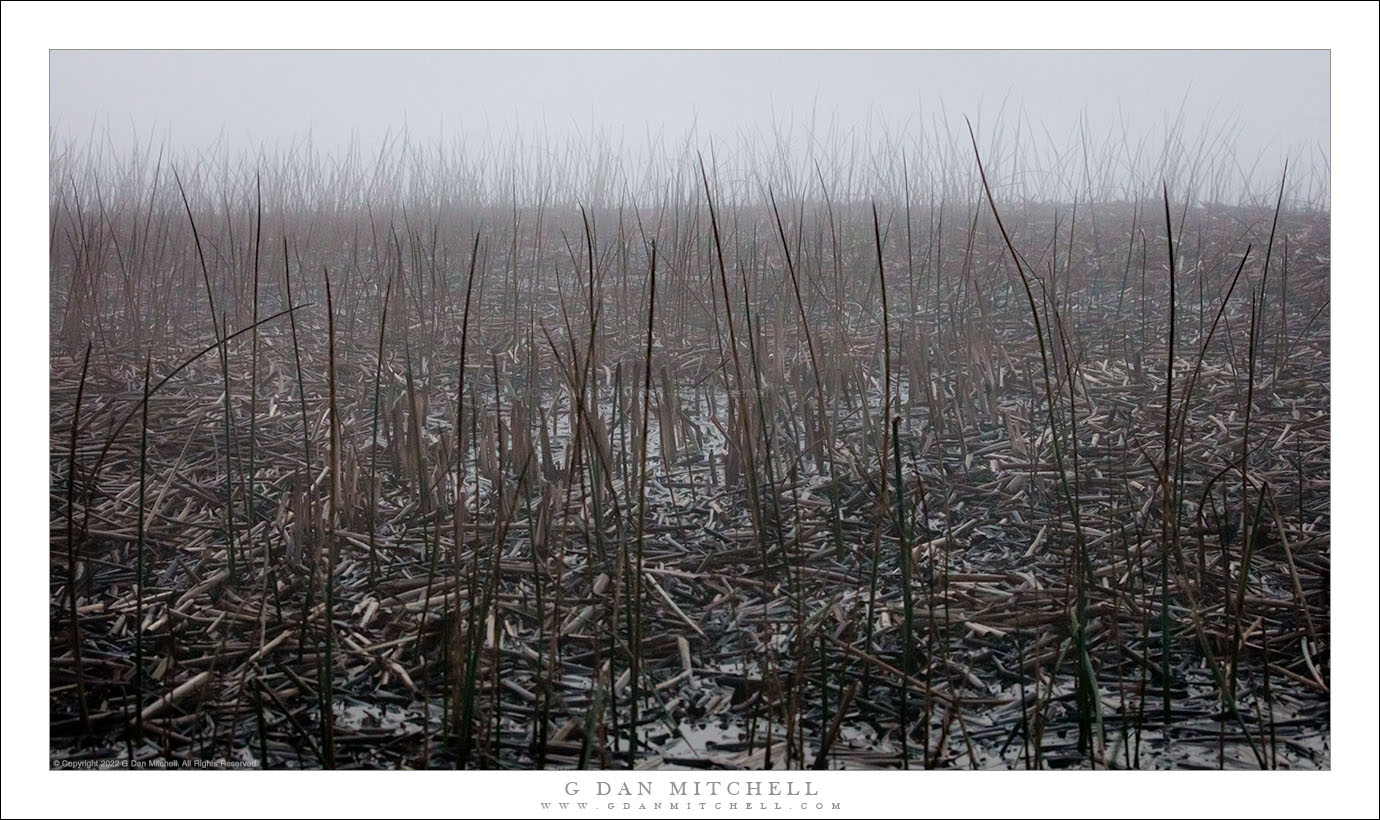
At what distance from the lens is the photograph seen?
130cm

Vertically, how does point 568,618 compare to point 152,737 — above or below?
above

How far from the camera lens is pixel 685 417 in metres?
1.39

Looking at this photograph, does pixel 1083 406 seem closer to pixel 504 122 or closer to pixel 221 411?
pixel 504 122

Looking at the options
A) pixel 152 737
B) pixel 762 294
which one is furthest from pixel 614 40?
pixel 152 737

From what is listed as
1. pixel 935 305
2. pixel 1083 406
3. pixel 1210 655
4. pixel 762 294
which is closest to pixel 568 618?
pixel 762 294

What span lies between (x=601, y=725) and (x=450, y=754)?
0.22 m

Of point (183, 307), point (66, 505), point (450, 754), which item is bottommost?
point (450, 754)

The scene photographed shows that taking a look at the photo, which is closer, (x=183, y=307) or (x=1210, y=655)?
(x=1210, y=655)

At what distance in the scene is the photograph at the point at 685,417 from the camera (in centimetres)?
130

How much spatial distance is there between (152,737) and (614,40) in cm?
127

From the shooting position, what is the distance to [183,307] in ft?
4.71

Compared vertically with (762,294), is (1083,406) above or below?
below

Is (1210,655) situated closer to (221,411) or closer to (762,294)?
(762,294)

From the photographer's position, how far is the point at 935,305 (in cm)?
142
